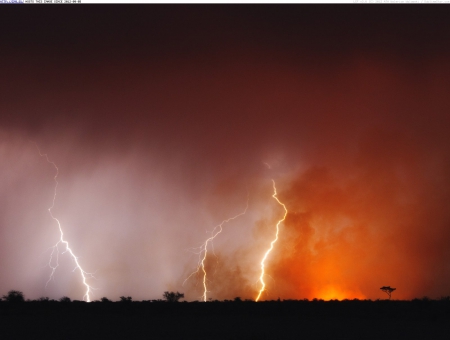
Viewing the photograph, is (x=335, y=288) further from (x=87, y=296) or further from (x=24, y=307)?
(x=24, y=307)

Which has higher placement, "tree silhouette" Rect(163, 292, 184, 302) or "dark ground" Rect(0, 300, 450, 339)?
"tree silhouette" Rect(163, 292, 184, 302)

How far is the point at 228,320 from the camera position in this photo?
9.30 metres

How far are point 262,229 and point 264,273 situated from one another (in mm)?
2278

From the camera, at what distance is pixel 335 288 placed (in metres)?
19.3

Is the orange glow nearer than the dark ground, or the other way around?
the dark ground

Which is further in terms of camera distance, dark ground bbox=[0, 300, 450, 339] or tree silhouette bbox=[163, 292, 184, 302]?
tree silhouette bbox=[163, 292, 184, 302]

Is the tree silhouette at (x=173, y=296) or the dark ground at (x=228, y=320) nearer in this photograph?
the dark ground at (x=228, y=320)

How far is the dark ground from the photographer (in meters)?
8.14

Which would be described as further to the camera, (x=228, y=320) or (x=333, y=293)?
(x=333, y=293)

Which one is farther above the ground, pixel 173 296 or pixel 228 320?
pixel 173 296

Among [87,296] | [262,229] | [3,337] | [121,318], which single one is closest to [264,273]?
[262,229]

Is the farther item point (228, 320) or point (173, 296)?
point (173, 296)

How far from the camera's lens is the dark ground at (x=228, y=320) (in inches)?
320

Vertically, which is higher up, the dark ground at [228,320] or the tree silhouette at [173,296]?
the tree silhouette at [173,296]
